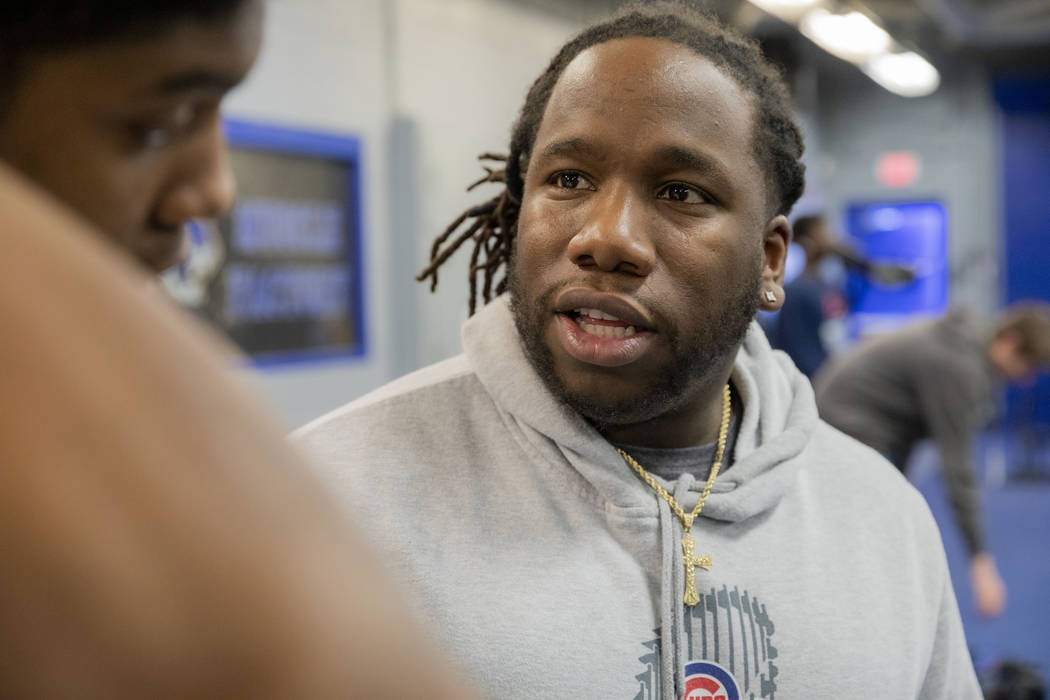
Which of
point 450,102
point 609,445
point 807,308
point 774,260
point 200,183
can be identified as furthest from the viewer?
point 450,102

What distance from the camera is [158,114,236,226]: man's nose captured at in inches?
21.1

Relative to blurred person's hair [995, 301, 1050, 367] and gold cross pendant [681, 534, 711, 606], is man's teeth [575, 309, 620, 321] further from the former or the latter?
blurred person's hair [995, 301, 1050, 367]

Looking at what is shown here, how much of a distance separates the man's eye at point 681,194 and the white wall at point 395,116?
2884mm

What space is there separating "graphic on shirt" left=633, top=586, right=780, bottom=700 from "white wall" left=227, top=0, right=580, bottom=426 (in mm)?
2917

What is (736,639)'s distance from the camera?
49.0 inches

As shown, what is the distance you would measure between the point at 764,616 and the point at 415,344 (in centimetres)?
369

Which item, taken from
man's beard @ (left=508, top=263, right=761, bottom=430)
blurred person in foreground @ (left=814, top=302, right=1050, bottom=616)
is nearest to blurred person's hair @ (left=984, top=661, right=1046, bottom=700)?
blurred person in foreground @ (left=814, top=302, right=1050, bottom=616)

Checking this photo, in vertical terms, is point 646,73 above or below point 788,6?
below

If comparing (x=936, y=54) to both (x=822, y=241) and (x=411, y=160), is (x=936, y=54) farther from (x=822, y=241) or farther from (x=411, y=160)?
(x=411, y=160)

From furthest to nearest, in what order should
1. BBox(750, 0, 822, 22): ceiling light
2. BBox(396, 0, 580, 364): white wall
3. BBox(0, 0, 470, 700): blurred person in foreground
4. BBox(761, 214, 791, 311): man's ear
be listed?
1. BBox(750, 0, 822, 22): ceiling light
2. BBox(396, 0, 580, 364): white wall
3. BBox(761, 214, 791, 311): man's ear
4. BBox(0, 0, 470, 700): blurred person in foreground

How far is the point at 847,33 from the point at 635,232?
5795 millimetres

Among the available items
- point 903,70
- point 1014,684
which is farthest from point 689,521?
point 903,70

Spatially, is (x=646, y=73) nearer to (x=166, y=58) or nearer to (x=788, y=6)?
(x=166, y=58)

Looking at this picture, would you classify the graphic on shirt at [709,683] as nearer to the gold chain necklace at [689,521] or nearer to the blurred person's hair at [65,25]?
the gold chain necklace at [689,521]
